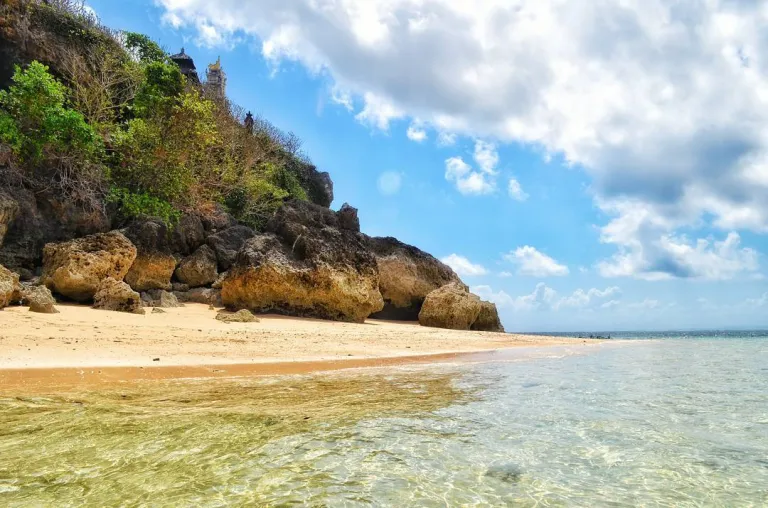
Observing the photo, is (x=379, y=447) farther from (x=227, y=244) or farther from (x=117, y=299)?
(x=227, y=244)

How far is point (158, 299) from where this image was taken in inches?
544

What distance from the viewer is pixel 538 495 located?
115 inches

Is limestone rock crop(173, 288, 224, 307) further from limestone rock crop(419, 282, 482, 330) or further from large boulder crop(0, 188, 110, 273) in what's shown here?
limestone rock crop(419, 282, 482, 330)

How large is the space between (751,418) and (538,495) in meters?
3.53

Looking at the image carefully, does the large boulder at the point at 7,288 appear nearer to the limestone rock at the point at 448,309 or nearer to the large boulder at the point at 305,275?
the large boulder at the point at 305,275

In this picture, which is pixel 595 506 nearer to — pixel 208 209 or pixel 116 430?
pixel 116 430

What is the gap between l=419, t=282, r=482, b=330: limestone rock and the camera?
1794 centimetres

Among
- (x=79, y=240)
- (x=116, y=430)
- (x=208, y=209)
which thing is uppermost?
(x=208, y=209)

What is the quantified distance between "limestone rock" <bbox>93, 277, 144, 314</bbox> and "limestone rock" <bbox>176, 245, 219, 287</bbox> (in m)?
4.82

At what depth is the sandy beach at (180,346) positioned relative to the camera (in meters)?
6.83

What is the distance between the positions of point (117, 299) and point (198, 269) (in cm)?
516

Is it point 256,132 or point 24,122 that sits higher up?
point 256,132

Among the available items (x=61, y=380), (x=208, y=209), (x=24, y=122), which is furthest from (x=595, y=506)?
(x=208, y=209)

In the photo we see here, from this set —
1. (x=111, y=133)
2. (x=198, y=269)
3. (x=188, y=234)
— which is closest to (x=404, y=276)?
(x=198, y=269)
